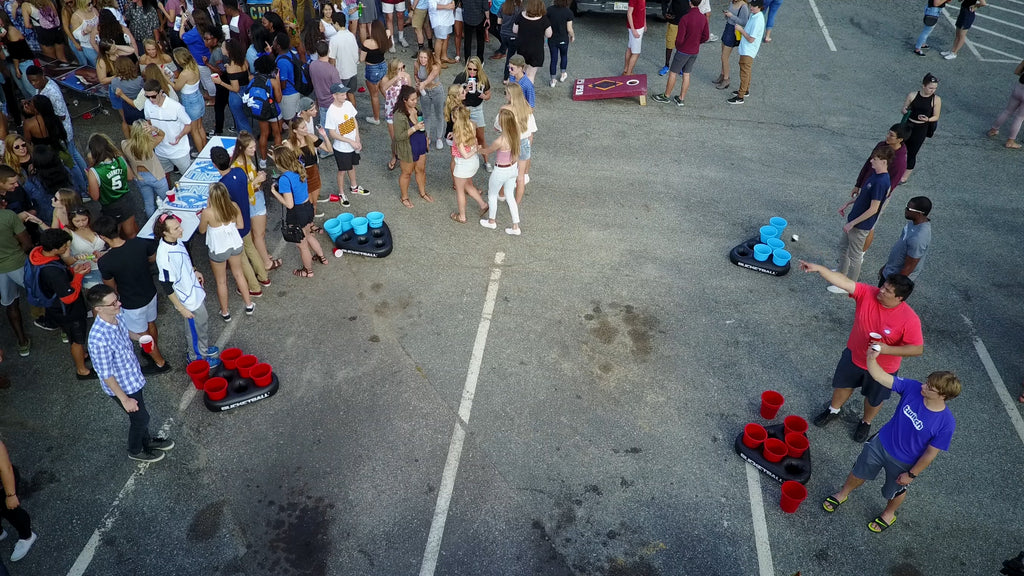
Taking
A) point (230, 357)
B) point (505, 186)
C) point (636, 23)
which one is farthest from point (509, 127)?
point (636, 23)

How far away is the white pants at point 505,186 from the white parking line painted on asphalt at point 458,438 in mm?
885

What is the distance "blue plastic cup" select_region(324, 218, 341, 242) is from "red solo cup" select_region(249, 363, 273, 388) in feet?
7.63

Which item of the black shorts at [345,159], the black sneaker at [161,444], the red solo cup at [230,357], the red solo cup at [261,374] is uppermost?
the black shorts at [345,159]

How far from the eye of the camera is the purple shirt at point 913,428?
4.97 meters

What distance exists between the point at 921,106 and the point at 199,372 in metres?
9.46

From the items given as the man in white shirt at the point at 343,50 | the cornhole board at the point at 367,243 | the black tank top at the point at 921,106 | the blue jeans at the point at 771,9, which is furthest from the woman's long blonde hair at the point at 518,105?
the blue jeans at the point at 771,9

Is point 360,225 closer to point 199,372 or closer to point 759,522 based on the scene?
point 199,372

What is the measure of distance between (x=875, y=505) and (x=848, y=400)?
4.11 ft

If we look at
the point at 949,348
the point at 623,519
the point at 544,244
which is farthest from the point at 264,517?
the point at 949,348

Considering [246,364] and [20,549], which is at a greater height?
[246,364]

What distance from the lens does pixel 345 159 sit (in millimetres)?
Answer: 9031

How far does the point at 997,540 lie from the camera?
5.62 metres

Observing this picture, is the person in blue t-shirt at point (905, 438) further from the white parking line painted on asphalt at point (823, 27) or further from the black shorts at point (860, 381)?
the white parking line painted on asphalt at point (823, 27)

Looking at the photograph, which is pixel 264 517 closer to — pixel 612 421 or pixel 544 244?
pixel 612 421
